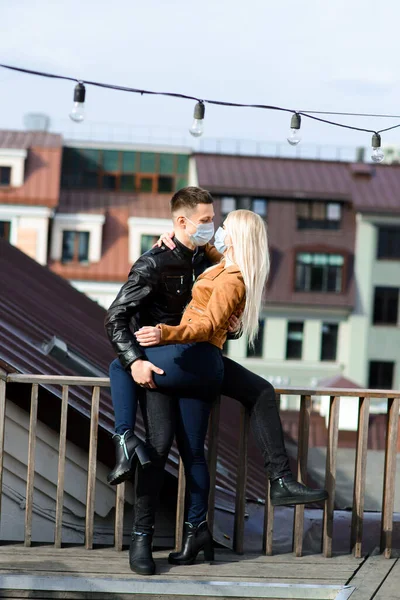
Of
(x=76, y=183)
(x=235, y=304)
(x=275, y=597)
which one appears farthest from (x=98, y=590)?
(x=76, y=183)

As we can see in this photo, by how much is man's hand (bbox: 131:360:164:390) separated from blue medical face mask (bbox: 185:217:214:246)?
65cm

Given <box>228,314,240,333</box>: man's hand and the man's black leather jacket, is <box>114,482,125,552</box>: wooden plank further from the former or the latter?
<box>228,314,240,333</box>: man's hand

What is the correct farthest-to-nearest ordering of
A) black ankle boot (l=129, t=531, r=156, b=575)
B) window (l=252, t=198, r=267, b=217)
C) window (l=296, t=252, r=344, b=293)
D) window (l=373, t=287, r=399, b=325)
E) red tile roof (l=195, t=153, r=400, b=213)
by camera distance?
window (l=373, t=287, r=399, b=325), window (l=296, t=252, r=344, b=293), window (l=252, t=198, r=267, b=217), red tile roof (l=195, t=153, r=400, b=213), black ankle boot (l=129, t=531, r=156, b=575)

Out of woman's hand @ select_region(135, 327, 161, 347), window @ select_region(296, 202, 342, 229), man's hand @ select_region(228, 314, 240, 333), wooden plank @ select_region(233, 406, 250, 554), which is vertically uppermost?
window @ select_region(296, 202, 342, 229)

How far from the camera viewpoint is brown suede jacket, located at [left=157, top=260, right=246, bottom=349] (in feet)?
15.1

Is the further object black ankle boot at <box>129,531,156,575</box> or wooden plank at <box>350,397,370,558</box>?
wooden plank at <box>350,397,370,558</box>

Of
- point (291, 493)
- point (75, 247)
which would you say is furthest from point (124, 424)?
point (75, 247)

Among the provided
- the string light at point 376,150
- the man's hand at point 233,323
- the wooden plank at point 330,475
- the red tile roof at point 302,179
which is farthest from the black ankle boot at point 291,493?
the red tile roof at point 302,179

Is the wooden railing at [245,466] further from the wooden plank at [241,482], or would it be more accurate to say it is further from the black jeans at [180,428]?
the black jeans at [180,428]

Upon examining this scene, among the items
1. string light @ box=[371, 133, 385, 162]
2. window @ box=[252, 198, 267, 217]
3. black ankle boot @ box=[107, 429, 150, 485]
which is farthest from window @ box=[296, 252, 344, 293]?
black ankle boot @ box=[107, 429, 150, 485]

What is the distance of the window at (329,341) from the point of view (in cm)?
4784

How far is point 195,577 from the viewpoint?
16.1ft

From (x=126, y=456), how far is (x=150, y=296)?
2.52 ft

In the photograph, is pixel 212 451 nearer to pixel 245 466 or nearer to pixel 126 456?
pixel 245 466
